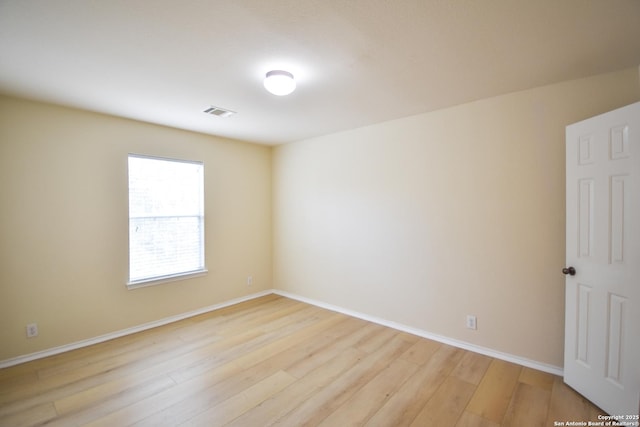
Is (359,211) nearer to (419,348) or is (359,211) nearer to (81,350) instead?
(419,348)

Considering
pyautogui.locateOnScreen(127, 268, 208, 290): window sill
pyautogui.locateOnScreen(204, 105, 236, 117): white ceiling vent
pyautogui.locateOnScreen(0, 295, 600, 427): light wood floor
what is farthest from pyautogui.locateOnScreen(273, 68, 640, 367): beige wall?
pyautogui.locateOnScreen(127, 268, 208, 290): window sill

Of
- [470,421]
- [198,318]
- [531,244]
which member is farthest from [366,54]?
[198,318]

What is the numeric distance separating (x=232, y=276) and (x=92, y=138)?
2.50 m

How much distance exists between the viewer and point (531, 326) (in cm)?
256

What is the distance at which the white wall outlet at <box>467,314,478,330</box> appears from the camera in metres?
2.86

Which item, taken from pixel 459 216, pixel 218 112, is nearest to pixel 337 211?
pixel 459 216

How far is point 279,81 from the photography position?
85.7 inches

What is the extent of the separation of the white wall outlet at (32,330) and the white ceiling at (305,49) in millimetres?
2195

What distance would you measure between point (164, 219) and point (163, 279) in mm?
772

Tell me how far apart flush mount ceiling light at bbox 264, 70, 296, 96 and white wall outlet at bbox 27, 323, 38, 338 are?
3.23m

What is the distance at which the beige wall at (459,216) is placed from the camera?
246cm

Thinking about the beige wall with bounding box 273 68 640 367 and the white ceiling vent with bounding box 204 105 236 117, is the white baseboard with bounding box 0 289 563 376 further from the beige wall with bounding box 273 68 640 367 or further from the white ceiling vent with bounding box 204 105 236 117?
the white ceiling vent with bounding box 204 105 236 117

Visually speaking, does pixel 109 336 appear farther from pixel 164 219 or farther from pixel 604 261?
pixel 604 261

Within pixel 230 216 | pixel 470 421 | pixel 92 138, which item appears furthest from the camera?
pixel 230 216
